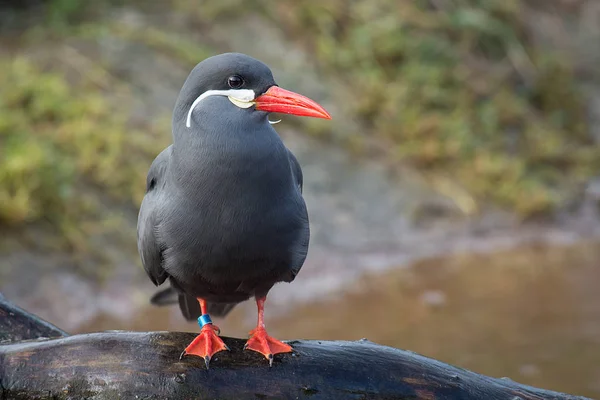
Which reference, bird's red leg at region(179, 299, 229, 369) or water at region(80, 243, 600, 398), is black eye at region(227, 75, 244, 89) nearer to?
bird's red leg at region(179, 299, 229, 369)

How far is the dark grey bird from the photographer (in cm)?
363

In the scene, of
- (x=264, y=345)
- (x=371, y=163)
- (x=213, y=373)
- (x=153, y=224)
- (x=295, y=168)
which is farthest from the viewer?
(x=371, y=163)

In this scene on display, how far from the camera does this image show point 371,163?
9.63 metres

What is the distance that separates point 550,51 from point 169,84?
17.7 ft

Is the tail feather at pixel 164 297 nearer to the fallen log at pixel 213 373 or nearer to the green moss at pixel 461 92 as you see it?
the fallen log at pixel 213 373

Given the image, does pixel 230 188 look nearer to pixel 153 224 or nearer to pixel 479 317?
pixel 153 224

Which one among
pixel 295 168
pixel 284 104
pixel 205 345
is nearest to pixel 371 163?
pixel 295 168

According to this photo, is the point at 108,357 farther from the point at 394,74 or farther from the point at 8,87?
the point at 394,74

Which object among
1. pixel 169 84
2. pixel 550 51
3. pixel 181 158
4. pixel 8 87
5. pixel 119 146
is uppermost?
pixel 550 51

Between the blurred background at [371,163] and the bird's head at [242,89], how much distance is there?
349 cm

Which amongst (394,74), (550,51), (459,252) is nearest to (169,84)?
(394,74)

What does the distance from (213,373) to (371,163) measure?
6241 millimetres

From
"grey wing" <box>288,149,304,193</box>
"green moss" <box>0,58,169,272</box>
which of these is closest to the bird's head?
"grey wing" <box>288,149,304,193</box>

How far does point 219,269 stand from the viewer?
12.0 feet
